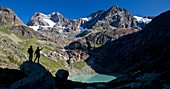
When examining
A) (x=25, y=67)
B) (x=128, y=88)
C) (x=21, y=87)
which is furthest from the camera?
(x=25, y=67)

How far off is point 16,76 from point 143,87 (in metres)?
21.2

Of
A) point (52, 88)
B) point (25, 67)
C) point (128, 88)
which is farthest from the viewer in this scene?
point (25, 67)

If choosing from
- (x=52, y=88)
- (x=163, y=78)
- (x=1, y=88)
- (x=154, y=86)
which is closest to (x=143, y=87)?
(x=154, y=86)

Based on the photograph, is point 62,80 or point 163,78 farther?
point 62,80

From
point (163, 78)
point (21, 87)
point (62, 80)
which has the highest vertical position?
point (62, 80)

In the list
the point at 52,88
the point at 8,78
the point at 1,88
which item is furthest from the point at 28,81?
the point at 8,78

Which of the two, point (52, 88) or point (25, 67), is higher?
point (25, 67)

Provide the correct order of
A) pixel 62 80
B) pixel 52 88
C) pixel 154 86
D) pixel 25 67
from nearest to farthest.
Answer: pixel 52 88, pixel 154 86, pixel 25 67, pixel 62 80

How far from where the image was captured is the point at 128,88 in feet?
136

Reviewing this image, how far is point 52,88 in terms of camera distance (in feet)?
108

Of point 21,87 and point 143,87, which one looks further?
point 143,87

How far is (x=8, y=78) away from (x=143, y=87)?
870 inches

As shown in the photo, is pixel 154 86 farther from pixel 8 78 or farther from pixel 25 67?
pixel 8 78

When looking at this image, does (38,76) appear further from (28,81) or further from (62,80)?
(62,80)
